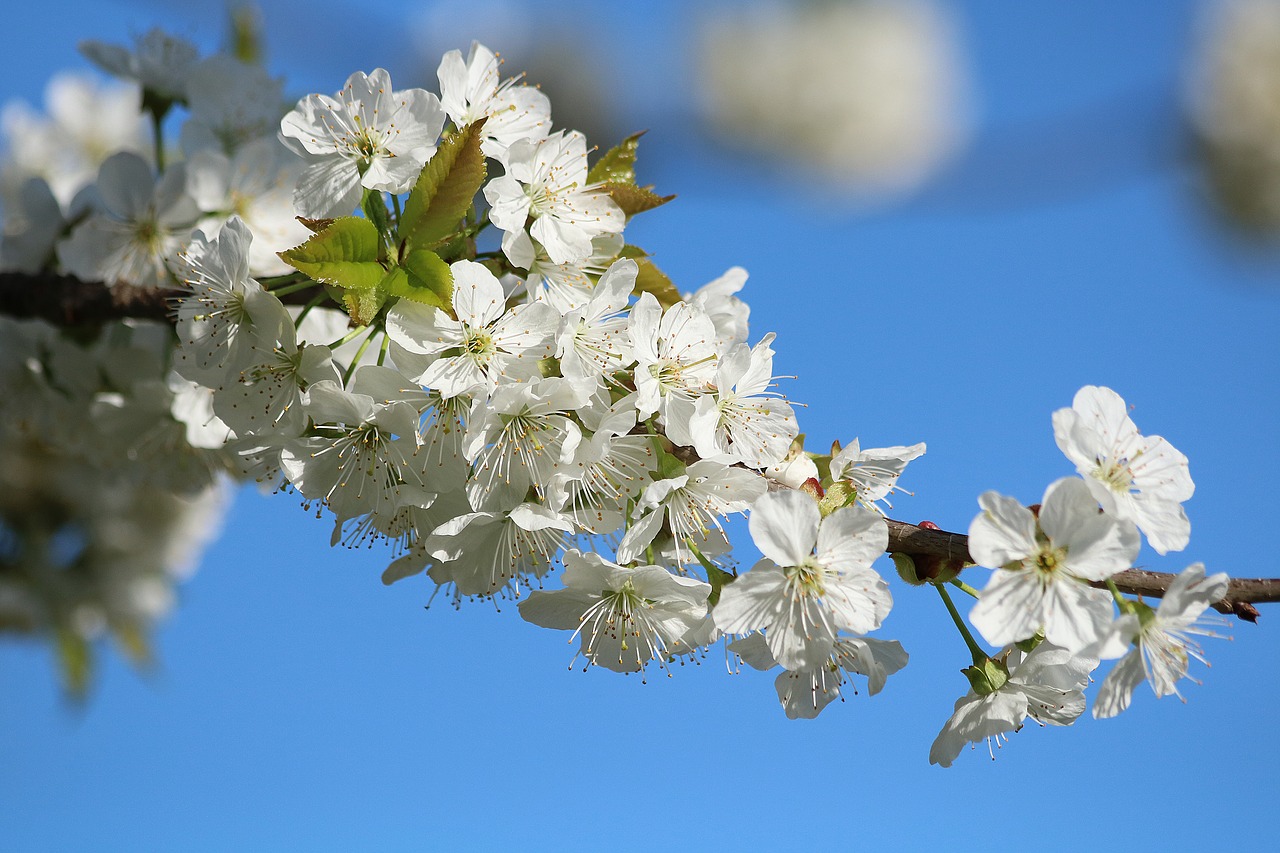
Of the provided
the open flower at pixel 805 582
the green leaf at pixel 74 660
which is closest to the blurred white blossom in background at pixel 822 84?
the green leaf at pixel 74 660

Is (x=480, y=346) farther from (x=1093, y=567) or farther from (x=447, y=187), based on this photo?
(x=1093, y=567)

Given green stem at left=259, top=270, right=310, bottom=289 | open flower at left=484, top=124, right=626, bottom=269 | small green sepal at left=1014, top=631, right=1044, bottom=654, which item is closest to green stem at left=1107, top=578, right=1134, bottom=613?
small green sepal at left=1014, top=631, right=1044, bottom=654

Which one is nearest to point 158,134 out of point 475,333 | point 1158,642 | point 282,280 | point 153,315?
point 153,315

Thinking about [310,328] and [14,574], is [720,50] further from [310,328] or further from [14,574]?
[310,328]

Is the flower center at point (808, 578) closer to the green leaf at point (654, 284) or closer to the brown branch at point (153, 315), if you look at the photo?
the brown branch at point (153, 315)

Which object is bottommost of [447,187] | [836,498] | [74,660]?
[836,498]

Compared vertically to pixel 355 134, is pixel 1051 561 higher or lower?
lower

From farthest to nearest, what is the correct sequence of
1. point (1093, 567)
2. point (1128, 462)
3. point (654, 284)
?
point (654, 284), point (1128, 462), point (1093, 567)

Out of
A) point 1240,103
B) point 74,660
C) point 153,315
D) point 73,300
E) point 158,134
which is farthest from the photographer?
point 1240,103

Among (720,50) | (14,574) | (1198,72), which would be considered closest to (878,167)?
(720,50)

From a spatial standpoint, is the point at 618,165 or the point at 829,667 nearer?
the point at 829,667
